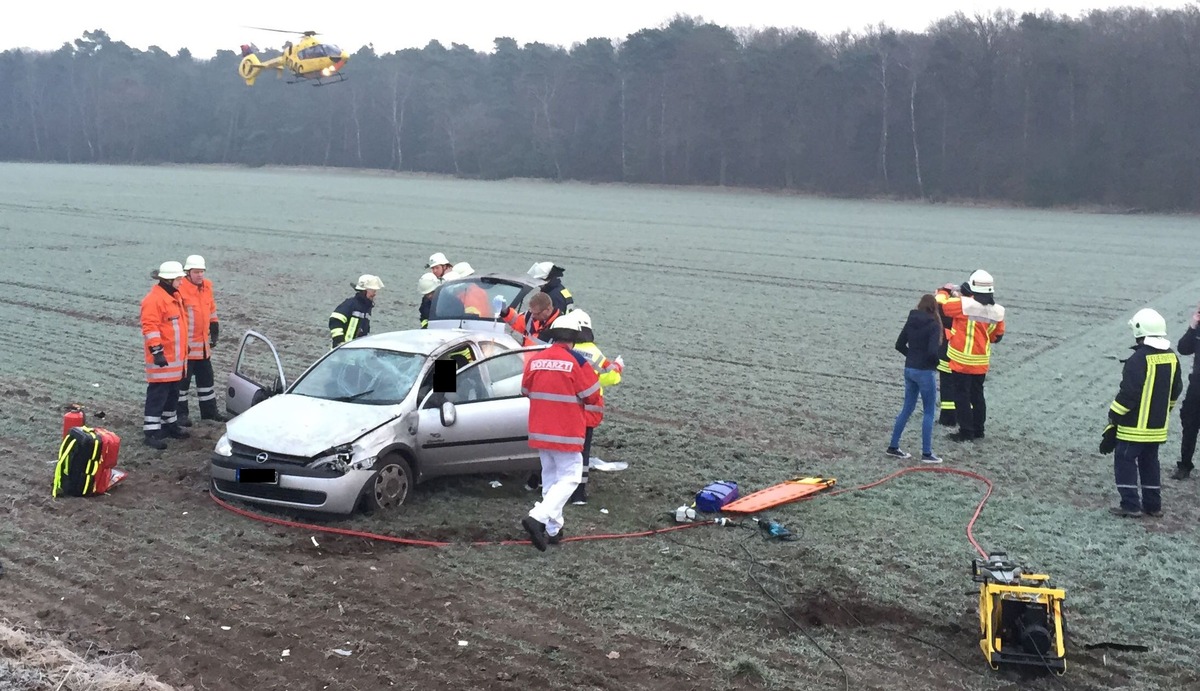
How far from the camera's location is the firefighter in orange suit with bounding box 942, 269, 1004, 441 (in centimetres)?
1248

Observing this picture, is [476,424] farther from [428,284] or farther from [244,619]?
[428,284]

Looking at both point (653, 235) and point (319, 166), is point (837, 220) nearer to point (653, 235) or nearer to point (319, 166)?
point (653, 235)

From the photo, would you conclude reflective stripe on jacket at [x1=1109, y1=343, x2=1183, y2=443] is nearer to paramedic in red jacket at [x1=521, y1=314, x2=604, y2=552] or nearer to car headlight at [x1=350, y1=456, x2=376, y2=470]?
paramedic in red jacket at [x1=521, y1=314, x2=604, y2=552]

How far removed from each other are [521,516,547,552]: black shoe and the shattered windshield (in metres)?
1.77

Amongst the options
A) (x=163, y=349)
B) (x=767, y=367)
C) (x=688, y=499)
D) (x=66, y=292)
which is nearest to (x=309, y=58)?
(x=66, y=292)

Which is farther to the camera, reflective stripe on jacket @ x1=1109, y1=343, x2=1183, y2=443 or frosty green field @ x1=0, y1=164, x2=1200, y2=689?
reflective stripe on jacket @ x1=1109, y1=343, x2=1183, y2=443

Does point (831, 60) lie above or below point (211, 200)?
above

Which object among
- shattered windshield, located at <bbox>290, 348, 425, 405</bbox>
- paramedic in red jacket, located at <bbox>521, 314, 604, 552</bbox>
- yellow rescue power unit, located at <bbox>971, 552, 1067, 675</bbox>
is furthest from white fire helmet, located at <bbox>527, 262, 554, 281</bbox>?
yellow rescue power unit, located at <bbox>971, 552, 1067, 675</bbox>

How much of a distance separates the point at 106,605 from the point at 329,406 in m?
2.71

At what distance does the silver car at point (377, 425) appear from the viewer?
896 centimetres

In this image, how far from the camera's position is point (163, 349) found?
36.6ft


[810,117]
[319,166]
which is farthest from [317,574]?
[319,166]

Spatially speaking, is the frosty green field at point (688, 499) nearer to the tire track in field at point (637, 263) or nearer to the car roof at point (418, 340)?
the tire track in field at point (637, 263)

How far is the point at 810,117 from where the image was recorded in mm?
87625
